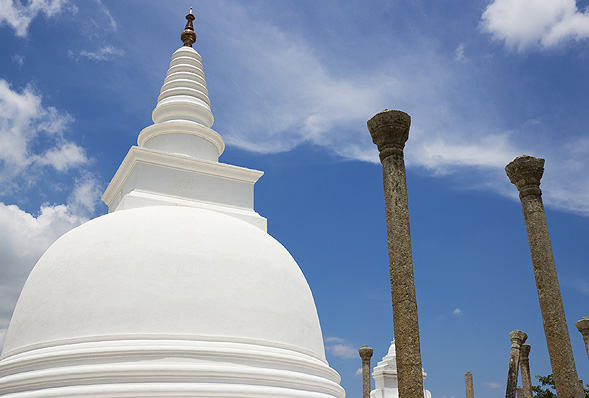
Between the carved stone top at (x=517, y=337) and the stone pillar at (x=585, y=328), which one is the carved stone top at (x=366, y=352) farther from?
the stone pillar at (x=585, y=328)

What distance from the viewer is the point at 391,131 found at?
953 cm

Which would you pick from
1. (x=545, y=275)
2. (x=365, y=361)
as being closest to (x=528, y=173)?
(x=545, y=275)

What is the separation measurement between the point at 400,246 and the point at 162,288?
4.00 m

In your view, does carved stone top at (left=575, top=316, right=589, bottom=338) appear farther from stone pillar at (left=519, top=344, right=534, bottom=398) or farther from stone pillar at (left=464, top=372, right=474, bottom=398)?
stone pillar at (left=464, top=372, right=474, bottom=398)

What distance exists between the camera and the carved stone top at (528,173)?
36.0 ft

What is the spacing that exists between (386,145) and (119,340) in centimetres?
574

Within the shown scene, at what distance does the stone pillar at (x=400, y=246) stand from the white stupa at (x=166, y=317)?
160 cm

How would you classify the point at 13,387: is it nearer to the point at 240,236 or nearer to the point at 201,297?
the point at 201,297

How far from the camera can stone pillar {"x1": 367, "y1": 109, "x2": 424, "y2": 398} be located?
25.7 ft

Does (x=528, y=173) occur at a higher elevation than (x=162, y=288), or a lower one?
higher

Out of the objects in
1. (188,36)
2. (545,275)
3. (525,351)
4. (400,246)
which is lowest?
(400,246)

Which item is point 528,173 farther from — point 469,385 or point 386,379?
point 469,385

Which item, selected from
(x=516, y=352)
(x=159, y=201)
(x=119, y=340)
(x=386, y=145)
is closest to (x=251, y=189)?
(x=159, y=201)

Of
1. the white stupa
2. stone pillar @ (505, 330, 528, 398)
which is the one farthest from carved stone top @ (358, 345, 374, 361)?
the white stupa
